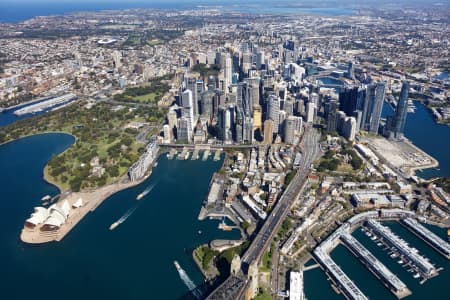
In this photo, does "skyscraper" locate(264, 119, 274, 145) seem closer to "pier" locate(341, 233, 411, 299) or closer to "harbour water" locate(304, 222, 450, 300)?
"pier" locate(341, 233, 411, 299)

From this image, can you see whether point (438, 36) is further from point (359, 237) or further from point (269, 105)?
point (359, 237)

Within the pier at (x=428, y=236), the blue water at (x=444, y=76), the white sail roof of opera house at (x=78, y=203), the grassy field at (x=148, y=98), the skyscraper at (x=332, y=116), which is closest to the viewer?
the pier at (x=428, y=236)

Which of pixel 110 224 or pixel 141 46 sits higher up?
pixel 141 46

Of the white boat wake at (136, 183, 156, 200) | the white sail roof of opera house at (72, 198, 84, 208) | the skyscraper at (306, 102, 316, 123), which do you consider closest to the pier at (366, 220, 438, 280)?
the white boat wake at (136, 183, 156, 200)

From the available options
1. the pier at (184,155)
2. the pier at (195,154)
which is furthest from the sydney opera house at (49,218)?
the pier at (195,154)

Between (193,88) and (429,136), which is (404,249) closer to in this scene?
(429,136)

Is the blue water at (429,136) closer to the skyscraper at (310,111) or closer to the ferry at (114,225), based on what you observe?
the skyscraper at (310,111)

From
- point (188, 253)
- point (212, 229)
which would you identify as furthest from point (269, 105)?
point (188, 253)

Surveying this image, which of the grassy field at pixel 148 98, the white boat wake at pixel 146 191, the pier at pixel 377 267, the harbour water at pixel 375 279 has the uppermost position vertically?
the grassy field at pixel 148 98
